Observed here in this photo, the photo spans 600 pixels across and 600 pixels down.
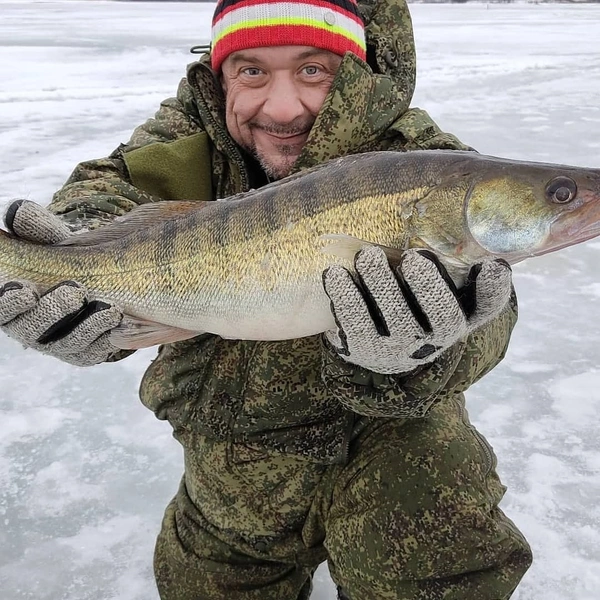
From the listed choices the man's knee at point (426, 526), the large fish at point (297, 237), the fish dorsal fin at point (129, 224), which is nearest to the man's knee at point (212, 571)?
the man's knee at point (426, 526)

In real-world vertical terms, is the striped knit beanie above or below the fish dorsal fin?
above

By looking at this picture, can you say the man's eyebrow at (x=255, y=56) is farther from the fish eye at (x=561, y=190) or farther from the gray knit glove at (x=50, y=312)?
the fish eye at (x=561, y=190)

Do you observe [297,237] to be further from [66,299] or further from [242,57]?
[242,57]

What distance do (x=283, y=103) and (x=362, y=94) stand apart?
267 millimetres

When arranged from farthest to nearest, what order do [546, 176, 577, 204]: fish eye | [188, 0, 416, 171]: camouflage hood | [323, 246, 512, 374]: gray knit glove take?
[188, 0, 416, 171]: camouflage hood → [546, 176, 577, 204]: fish eye → [323, 246, 512, 374]: gray knit glove

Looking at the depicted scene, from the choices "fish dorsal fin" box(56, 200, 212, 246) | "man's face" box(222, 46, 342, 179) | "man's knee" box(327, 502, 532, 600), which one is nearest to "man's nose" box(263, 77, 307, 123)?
"man's face" box(222, 46, 342, 179)

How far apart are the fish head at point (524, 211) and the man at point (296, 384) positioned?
0.70 ft

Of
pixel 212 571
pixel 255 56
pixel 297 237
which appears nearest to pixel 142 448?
pixel 212 571

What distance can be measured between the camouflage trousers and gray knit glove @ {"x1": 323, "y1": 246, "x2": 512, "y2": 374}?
21.4 inches

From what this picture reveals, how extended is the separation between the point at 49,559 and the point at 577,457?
194cm

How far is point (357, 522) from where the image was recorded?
6.45 feet

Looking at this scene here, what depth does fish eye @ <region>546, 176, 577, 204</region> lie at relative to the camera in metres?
1.54

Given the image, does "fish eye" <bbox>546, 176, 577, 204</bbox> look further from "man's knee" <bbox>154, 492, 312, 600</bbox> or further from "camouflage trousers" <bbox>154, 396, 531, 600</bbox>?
"man's knee" <bbox>154, 492, 312, 600</bbox>

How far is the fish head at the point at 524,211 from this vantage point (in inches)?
60.9
